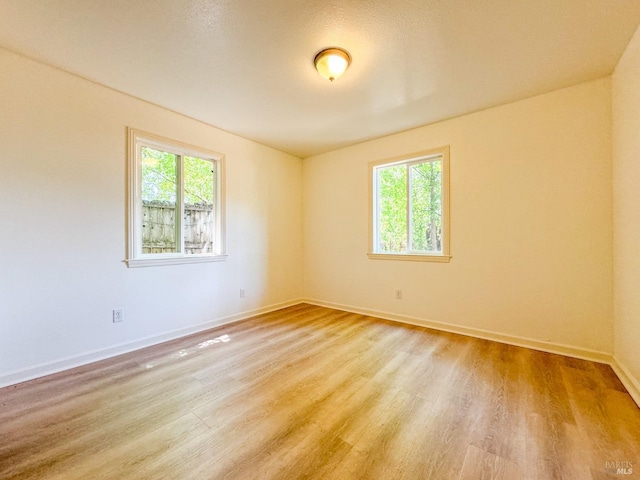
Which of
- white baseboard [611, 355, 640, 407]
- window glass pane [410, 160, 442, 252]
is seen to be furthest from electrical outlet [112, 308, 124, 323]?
white baseboard [611, 355, 640, 407]

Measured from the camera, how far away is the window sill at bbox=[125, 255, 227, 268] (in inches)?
108

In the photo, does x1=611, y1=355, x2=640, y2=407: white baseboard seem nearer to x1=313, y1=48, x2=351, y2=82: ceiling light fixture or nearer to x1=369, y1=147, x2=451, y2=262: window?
x1=369, y1=147, x2=451, y2=262: window

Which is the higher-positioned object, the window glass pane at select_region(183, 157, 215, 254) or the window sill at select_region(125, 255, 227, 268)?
the window glass pane at select_region(183, 157, 215, 254)

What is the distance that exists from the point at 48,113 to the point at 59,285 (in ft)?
4.87

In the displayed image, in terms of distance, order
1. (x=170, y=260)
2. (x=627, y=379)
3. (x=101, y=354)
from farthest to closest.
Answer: (x=170, y=260) → (x=101, y=354) → (x=627, y=379)

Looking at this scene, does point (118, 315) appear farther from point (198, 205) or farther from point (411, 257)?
point (411, 257)

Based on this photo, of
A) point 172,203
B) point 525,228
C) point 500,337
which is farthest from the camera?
point 172,203

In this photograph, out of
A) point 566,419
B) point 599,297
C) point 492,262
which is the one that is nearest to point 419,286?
point 492,262

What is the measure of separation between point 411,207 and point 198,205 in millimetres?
2882

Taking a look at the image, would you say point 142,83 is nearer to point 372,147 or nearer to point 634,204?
point 372,147

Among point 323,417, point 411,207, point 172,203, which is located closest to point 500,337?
point 411,207

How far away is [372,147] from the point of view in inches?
154

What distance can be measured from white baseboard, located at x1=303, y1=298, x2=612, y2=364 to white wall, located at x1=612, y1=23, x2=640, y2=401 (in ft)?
0.62

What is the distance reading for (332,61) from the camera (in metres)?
2.07
